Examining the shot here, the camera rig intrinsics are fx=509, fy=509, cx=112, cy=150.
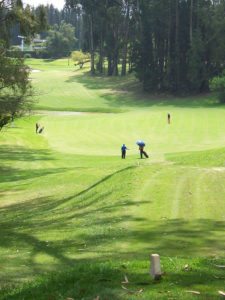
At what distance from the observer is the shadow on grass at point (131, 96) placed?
260ft

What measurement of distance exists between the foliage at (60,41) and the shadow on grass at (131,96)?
5341 cm

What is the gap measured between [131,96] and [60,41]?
75.6 metres

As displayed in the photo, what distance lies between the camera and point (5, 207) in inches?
777

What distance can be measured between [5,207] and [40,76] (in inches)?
3497

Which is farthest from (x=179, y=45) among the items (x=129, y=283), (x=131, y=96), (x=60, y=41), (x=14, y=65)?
(x=129, y=283)

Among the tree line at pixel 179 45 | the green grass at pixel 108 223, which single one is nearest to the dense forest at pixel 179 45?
the tree line at pixel 179 45

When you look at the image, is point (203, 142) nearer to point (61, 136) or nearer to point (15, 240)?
point (61, 136)

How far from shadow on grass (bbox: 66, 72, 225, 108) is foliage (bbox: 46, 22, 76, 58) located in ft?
175

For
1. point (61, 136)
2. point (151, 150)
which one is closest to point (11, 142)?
point (61, 136)

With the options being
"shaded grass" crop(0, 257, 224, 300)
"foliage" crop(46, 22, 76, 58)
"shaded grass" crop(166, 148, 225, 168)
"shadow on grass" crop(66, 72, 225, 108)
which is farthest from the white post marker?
"foliage" crop(46, 22, 76, 58)

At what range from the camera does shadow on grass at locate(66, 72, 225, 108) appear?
Result: 79106 millimetres

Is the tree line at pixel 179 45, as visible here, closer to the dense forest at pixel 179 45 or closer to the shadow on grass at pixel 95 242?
the dense forest at pixel 179 45

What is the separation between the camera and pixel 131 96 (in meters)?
87.8

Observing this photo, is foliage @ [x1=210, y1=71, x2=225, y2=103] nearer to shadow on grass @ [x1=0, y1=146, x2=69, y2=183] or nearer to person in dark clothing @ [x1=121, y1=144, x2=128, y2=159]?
shadow on grass @ [x1=0, y1=146, x2=69, y2=183]
